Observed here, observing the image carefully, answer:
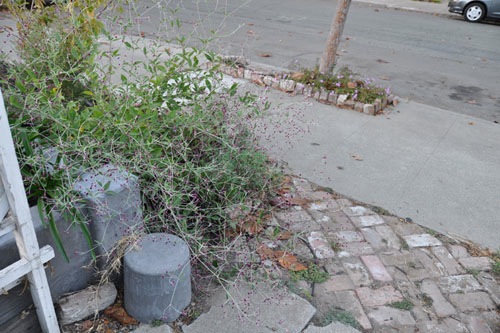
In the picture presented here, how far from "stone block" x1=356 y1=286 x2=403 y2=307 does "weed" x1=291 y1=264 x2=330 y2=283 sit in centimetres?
23

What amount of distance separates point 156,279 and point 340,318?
3.67ft

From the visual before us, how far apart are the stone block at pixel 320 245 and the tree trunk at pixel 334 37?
343 centimetres

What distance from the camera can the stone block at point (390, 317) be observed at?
2609 millimetres

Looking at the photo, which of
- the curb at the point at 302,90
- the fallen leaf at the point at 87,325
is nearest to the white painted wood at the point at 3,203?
the fallen leaf at the point at 87,325

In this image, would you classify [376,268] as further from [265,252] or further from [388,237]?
[265,252]

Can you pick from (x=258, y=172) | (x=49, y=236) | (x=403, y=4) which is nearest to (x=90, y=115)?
(x=49, y=236)

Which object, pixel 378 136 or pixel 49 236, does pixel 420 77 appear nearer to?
pixel 378 136

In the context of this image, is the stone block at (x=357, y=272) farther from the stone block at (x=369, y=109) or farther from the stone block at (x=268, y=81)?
the stone block at (x=268, y=81)

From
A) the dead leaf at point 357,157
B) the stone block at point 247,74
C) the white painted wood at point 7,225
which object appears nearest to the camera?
the white painted wood at point 7,225

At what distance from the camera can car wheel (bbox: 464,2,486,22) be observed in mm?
12555

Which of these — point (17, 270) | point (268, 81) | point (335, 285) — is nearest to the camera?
point (17, 270)

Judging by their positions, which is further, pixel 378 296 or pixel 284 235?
pixel 284 235

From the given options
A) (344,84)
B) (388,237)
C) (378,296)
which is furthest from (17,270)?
(344,84)

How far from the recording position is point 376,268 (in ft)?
9.92
